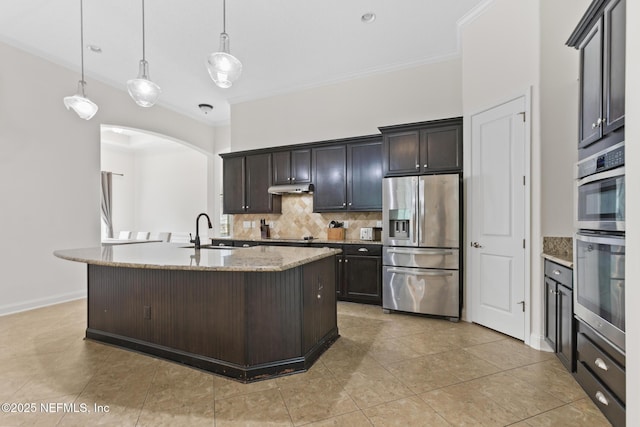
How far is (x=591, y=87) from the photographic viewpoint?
6.76ft

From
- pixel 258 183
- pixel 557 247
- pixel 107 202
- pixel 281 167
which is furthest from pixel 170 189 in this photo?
pixel 557 247

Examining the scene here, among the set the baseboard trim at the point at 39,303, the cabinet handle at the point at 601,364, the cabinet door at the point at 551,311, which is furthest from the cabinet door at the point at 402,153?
the baseboard trim at the point at 39,303

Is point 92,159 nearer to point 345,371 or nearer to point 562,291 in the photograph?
point 345,371

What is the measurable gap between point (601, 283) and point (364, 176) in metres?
3.04

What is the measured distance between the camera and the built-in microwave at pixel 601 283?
1648mm

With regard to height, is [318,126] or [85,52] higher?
[85,52]

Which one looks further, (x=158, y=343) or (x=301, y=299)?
(x=158, y=343)

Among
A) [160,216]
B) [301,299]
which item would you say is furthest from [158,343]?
[160,216]

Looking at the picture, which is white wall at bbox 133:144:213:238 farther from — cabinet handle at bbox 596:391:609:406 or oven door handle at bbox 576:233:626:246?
cabinet handle at bbox 596:391:609:406

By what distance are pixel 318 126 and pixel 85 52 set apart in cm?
334

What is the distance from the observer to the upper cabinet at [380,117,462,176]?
3709mm

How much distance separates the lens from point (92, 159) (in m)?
4.70

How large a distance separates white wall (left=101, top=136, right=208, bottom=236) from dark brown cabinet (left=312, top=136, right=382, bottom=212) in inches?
157

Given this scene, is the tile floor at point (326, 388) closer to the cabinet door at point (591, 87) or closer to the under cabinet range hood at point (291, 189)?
the cabinet door at point (591, 87)
